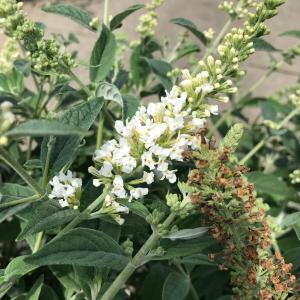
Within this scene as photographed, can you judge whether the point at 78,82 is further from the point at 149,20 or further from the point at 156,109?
the point at 149,20

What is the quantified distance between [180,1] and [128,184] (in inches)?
111

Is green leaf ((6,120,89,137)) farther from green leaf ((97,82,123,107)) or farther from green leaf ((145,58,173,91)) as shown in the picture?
green leaf ((145,58,173,91))

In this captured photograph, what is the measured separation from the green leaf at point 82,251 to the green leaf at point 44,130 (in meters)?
0.19

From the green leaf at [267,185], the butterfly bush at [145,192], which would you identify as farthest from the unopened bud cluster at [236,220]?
the green leaf at [267,185]

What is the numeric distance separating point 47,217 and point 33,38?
283mm

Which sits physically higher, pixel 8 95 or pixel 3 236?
pixel 8 95

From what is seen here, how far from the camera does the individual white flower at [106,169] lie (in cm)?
69

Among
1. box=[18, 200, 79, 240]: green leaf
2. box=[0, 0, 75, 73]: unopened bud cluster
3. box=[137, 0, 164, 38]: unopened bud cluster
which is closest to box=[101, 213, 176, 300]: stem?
box=[18, 200, 79, 240]: green leaf

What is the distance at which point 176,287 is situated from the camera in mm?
860

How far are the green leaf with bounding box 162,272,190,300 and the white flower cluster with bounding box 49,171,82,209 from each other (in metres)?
0.22

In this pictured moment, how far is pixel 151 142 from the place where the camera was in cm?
66

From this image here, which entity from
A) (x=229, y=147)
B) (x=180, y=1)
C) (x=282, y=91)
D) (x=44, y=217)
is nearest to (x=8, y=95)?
(x=44, y=217)

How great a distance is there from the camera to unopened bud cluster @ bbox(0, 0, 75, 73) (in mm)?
797

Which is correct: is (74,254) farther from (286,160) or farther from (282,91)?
(282,91)
